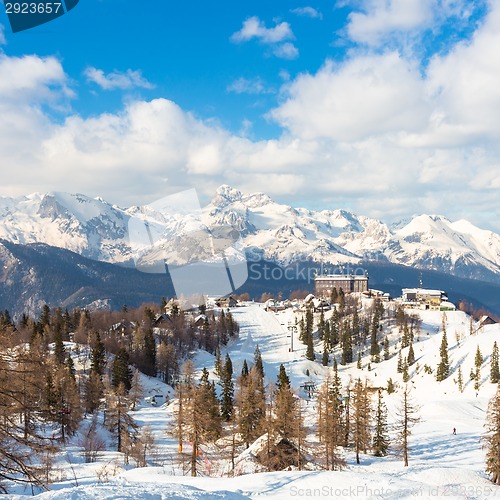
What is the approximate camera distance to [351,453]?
4831 centimetres

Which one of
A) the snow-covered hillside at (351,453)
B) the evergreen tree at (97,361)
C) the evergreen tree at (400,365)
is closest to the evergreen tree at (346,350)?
the snow-covered hillside at (351,453)

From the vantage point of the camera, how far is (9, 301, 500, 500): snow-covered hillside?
1997 centimetres

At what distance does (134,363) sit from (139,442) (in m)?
43.9

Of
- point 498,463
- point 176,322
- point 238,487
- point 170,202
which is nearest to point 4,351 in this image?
point 170,202

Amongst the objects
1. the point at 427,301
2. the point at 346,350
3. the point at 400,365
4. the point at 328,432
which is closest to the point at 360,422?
the point at 328,432

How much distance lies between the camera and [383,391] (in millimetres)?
88562

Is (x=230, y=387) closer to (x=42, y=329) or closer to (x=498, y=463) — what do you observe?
(x=498, y=463)

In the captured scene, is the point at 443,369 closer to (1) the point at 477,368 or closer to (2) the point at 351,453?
(1) the point at 477,368

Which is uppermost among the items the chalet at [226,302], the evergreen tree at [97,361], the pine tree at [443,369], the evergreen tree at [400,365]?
the evergreen tree at [97,361]

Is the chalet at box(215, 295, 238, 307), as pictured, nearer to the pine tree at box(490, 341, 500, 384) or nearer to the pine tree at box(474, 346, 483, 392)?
the pine tree at box(474, 346, 483, 392)

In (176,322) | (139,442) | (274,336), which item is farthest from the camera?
(274,336)

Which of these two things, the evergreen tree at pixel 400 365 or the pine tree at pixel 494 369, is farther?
the evergreen tree at pixel 400 365

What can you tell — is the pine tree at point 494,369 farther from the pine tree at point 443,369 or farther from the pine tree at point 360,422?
the pine tree at point 360,422

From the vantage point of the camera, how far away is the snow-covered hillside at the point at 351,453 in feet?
65.5
